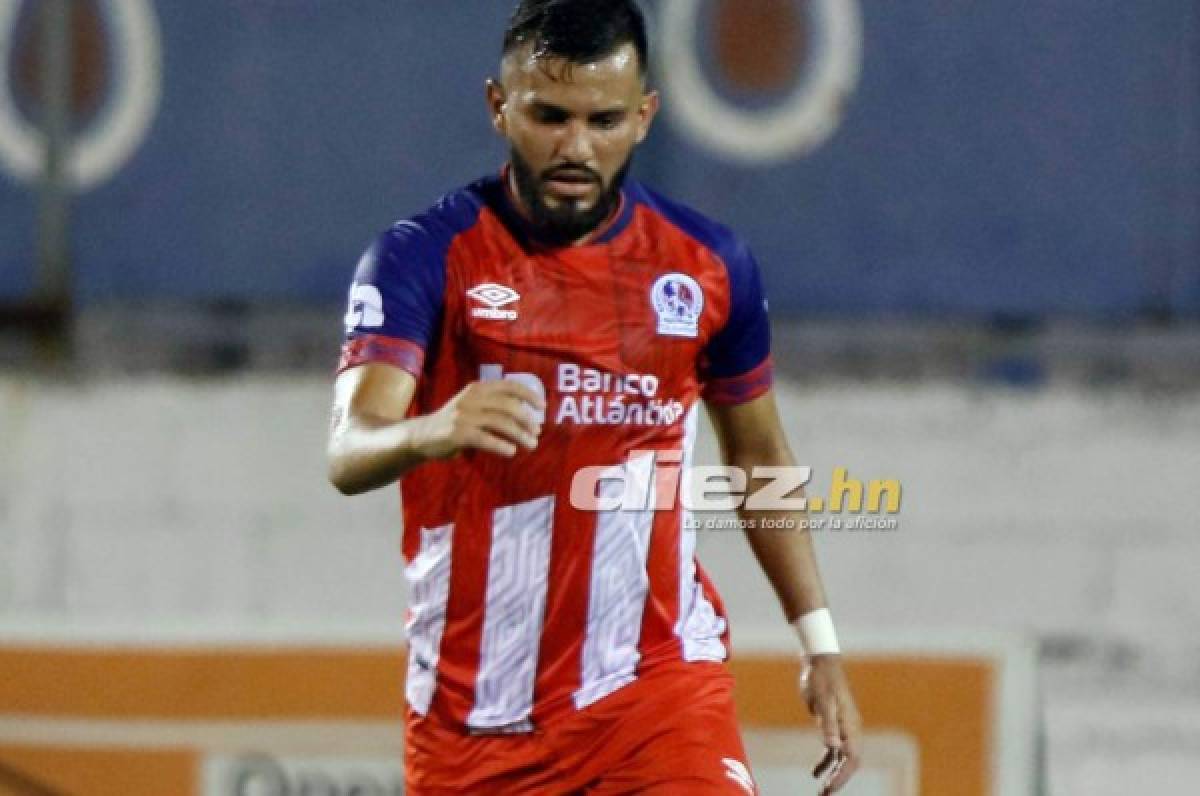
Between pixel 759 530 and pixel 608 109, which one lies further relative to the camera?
pixel 759 530

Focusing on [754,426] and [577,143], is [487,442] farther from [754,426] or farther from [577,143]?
[754,426]

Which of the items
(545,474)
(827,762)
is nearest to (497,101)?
(545,474)

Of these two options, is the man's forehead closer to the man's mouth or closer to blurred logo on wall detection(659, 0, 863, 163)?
the man's mouth

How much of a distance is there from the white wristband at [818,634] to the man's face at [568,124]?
652 millimetres

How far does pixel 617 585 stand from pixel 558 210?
1.62ft

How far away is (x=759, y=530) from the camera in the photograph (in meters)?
2.71

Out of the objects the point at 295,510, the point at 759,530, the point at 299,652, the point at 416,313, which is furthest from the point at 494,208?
the point at 295,510

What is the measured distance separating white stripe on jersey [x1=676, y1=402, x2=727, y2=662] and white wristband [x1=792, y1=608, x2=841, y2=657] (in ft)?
0.42

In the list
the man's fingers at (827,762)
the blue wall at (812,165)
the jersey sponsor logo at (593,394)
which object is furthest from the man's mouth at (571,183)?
the blue wall at (812,165)

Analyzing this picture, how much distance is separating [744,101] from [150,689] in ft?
5.59

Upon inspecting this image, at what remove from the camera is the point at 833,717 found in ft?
8.60

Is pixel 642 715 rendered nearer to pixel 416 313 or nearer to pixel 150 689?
pixel 416 313

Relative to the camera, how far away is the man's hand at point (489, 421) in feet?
6.51

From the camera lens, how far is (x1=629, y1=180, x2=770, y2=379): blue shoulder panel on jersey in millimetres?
2629
